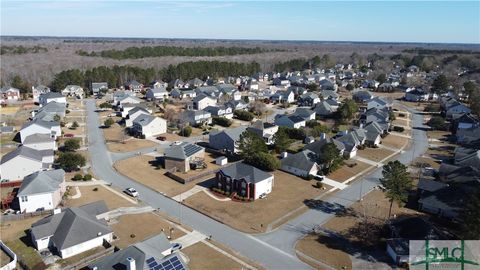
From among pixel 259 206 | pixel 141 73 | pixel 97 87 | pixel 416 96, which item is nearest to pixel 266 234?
pixel 259 206

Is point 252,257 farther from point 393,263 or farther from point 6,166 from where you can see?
point 6,166

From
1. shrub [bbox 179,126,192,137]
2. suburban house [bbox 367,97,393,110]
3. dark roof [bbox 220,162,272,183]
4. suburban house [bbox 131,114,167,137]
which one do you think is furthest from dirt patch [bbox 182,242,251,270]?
suburban house [bbox 367,97,393,110]

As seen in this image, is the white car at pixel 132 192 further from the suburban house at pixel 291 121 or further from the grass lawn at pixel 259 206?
the suburban house at pixel 291 121

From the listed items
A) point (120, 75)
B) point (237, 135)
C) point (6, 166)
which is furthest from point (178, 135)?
point (120, 75)

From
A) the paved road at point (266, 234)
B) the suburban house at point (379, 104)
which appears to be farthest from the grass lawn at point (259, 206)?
the suburban house at point (379, 104)

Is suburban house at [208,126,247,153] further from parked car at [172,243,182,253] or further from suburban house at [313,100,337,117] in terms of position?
suburban house at [313,100,337,117]

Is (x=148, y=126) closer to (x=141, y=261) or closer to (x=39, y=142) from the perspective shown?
(x=39, y=142)
